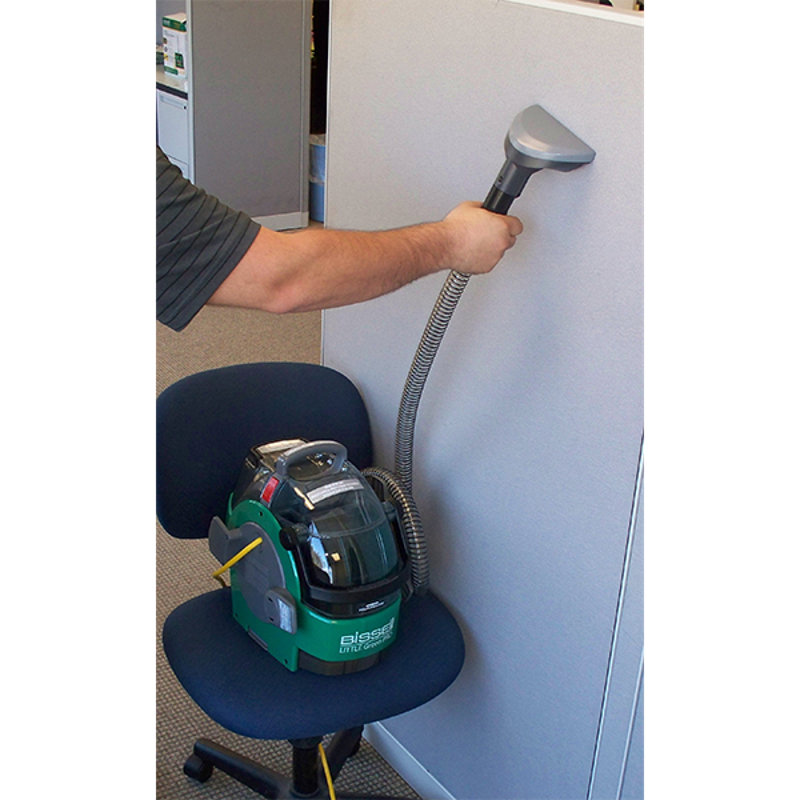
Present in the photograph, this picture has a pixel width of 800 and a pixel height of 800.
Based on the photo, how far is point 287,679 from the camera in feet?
4.26

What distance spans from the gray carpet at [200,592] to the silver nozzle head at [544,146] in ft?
3.98

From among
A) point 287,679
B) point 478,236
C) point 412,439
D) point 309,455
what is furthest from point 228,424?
point 478,236

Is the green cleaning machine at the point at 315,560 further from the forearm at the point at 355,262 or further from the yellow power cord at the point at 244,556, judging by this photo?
the forearm at the point at 355,262

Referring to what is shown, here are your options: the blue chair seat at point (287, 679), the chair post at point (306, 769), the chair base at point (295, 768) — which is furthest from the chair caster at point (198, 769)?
the blue chair seat at point (287, 679)

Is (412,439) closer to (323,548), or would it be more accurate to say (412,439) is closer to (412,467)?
(412,467)

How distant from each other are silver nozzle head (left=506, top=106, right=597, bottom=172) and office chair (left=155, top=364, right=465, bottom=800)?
0.60m

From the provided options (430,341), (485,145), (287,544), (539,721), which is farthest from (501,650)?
(485,145)

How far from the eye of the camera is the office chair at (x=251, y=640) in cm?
126

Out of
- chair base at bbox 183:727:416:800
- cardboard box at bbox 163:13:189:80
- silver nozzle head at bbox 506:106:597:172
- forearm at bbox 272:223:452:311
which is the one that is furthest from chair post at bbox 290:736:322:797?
cardboard box at bbox 163:13:189:80

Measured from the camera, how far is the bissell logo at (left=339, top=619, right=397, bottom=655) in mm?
1276

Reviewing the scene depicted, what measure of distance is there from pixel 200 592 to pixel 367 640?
3.30 ft

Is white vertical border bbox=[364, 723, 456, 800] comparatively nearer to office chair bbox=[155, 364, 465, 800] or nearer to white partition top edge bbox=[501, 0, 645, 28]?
office chair bbox=[155, 364, 465, 800]

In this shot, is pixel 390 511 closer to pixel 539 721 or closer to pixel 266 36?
pixel 539 721
